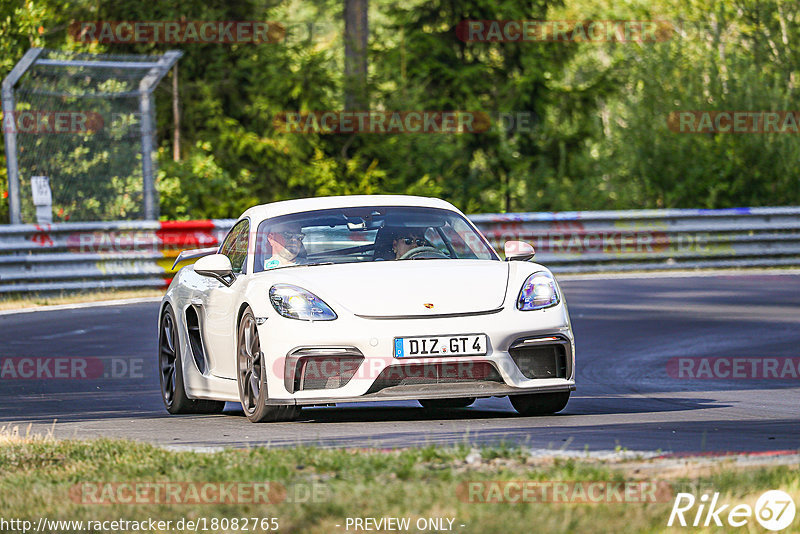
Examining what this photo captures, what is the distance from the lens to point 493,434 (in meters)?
8.14

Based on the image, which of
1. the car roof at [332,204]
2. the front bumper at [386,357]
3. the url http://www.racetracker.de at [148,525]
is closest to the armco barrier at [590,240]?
the car roof at [332,204]

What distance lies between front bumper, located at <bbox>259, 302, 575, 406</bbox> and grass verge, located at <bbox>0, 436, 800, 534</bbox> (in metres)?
1.37

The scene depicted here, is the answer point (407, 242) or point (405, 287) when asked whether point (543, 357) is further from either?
point (407, 242)

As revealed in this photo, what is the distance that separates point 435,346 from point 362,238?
142 centimetres

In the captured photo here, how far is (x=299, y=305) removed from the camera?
28.9 feet

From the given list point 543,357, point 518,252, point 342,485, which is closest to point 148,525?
point 342,485

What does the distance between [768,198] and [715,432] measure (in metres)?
21.4

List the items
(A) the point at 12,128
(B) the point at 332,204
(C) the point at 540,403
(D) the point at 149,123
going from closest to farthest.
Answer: (C) the point at 540,403 < (B) the point at 332,204 < (A) the point at 12,128 < (D) the point at 149,123

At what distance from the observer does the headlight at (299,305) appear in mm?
8766

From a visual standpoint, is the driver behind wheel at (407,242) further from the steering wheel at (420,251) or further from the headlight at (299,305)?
the headlight at (299,305)

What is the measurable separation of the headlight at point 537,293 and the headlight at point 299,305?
1099mm

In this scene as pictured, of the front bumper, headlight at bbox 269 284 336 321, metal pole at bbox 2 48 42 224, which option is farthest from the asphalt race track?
metal pole at bbox 2 48 42 224

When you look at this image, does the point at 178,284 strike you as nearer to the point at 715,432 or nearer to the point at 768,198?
the point at 715,432

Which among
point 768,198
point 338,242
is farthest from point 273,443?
point 768,198
